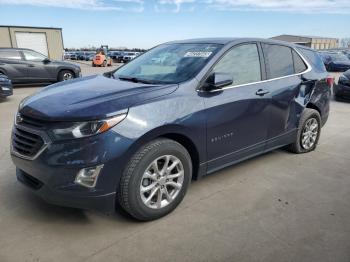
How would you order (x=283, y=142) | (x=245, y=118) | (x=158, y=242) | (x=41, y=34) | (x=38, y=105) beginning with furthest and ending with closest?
(x=41, y=34) < (x=283, y=142) < (x=245, y=118) < (x=38, y=105) < (x=158, y=242)

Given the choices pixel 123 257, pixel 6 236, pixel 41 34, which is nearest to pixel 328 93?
pixel 123 257

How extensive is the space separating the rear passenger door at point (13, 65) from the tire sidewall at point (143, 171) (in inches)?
458

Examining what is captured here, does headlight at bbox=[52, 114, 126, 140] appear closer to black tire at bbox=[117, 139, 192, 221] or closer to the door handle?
black tire at bbox=[117, 139, 192, 221]

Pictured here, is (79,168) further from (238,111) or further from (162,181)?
(238,111)

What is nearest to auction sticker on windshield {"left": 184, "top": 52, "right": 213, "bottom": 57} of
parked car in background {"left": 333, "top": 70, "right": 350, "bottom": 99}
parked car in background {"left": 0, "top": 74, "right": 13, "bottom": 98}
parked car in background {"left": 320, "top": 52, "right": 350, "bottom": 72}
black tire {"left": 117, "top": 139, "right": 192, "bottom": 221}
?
black tire {"left": 117, "top": 139, "right": 192, "bottom": 221}

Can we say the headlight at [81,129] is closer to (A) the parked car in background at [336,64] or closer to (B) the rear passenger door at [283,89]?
(B) the rear passenger door at [283,89]

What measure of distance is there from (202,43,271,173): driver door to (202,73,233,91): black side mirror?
0.06 meters

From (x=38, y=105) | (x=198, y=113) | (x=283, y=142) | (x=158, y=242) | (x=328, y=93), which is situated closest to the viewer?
(x=158, y=242)

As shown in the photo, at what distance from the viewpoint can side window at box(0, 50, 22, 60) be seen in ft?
42.0

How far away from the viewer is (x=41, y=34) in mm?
28156

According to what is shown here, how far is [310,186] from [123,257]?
7.91 feet

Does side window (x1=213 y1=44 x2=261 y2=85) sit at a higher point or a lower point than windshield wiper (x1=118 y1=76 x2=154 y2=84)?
higher

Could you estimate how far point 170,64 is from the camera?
3779mm

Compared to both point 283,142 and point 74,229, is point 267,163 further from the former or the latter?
point 74,229
